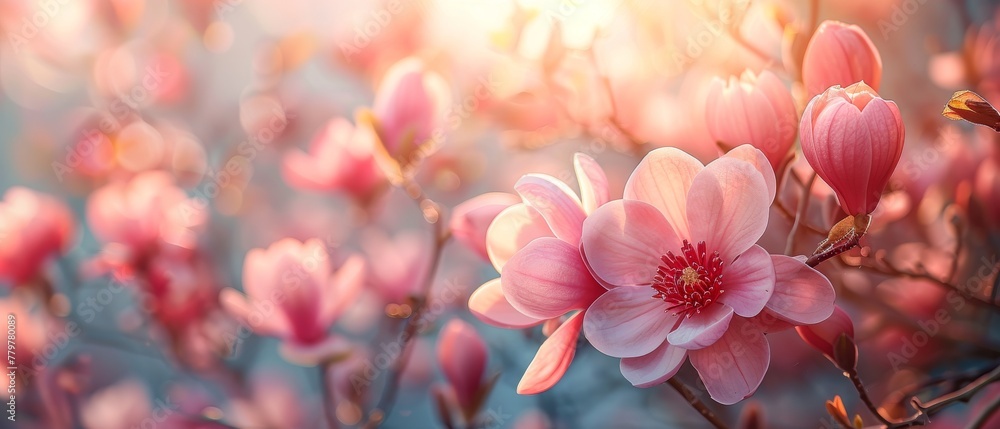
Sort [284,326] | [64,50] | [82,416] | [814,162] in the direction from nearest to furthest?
[814,162] < [284,326] < [82,416] < [64,50]

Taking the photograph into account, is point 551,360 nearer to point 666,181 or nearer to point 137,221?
point 666,181

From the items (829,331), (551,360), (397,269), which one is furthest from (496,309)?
(397,269)

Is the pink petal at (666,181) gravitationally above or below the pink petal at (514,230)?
above

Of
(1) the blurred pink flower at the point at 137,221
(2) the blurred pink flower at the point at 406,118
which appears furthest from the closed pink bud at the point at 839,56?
(1) the blurred pink flower at the point at 137,221

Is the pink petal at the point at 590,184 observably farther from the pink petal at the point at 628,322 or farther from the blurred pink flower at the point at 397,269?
the blurred pink flower at the point at 397,269

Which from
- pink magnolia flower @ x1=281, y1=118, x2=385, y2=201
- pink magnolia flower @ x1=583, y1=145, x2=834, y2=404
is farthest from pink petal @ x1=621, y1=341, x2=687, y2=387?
pink magnolia flower @ x1=281, y1=118, x2=385, y2=201

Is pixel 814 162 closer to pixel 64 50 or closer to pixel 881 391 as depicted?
pixel 881 391

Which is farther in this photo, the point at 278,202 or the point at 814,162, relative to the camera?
Result: the point at 278,202

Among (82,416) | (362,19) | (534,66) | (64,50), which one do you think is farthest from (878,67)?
(64,50)

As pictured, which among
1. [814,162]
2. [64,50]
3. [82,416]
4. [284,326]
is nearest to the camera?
[814,162]
